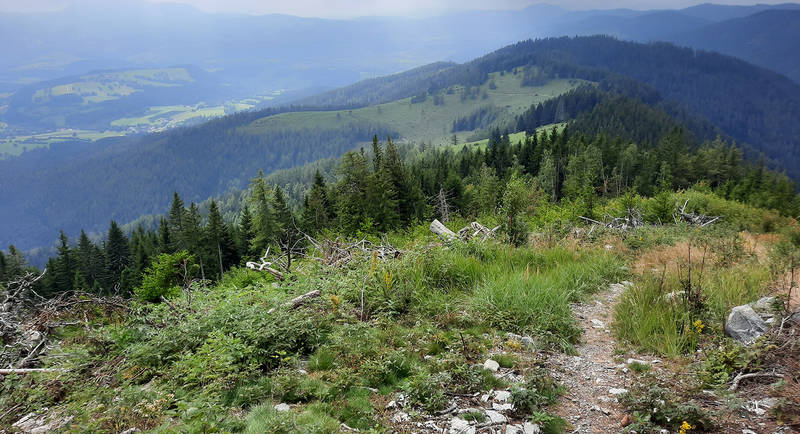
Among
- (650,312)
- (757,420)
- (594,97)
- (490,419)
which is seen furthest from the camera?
(594,97)

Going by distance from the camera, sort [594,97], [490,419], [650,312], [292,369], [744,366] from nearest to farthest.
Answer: [490,419]
[744,366]
[292,369]
[650,312]
[594,97]

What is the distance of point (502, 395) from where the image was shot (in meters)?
4.87

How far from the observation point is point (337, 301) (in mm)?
7320

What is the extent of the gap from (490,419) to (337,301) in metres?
3.71

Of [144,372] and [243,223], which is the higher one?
[144,372]

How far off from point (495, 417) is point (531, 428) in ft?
1.32

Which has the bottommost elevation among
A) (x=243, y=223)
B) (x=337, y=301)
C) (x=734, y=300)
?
(x=243, y=223)

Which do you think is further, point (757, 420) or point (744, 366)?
point (744, 366)

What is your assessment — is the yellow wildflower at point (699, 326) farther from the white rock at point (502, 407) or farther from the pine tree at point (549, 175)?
the pine tree at point (549, 175)

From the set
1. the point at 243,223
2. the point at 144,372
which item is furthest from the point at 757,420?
the point at 243,223

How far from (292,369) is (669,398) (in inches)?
189

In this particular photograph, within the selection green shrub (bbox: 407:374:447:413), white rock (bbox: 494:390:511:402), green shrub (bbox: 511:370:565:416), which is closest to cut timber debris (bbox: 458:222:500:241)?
green shrub (bbox: 511:370:565:416)

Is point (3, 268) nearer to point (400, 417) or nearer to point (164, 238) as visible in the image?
point (164, 238)

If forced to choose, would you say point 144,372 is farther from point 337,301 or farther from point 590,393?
point 590,393
